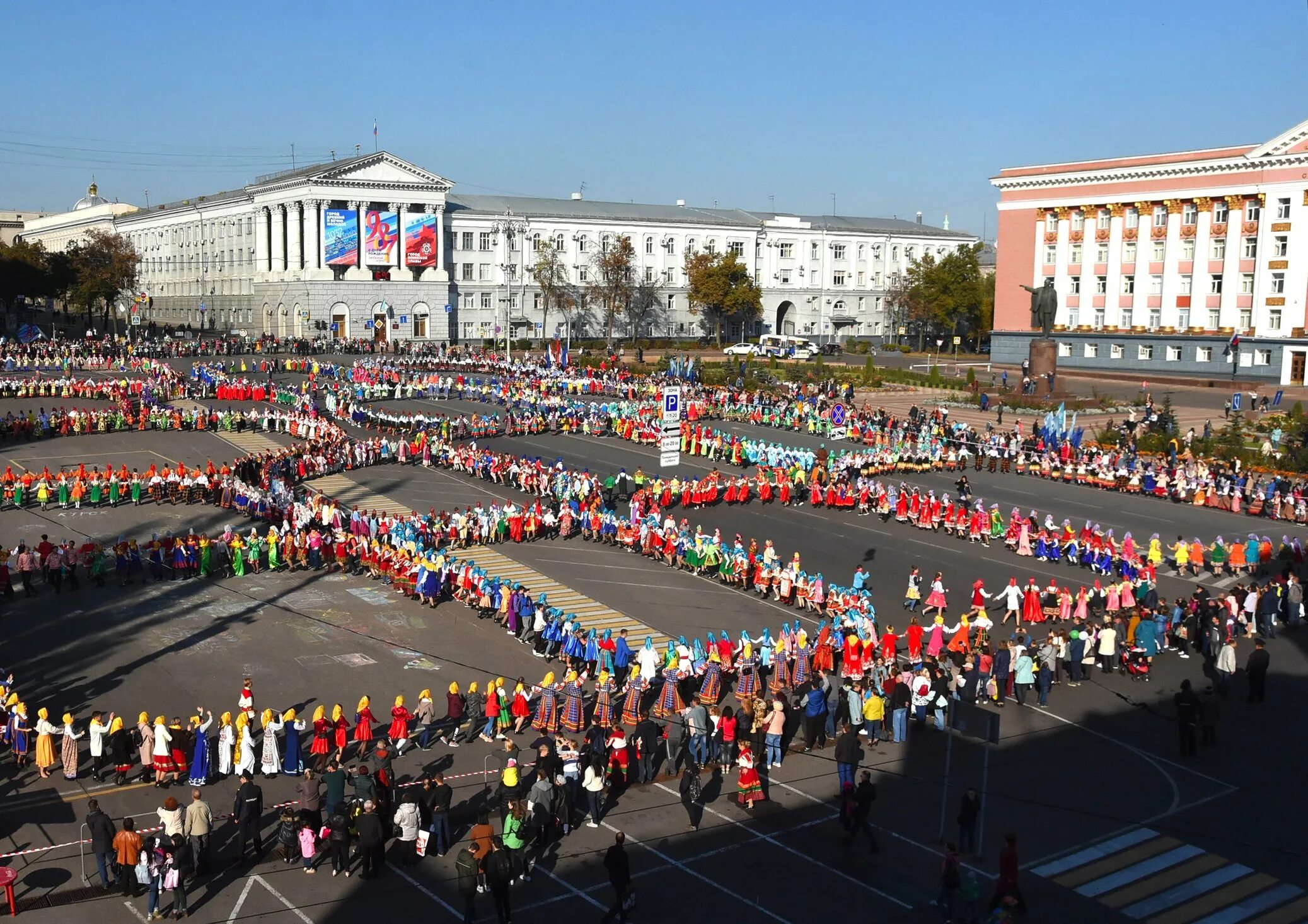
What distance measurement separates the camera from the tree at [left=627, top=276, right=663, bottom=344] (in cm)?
10431

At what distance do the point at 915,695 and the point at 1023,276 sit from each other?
70642 mm

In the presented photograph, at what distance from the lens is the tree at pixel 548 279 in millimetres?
96562

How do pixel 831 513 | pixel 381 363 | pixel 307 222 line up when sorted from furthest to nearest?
pixel 307 222, pixel 381 363, pixel 831 513

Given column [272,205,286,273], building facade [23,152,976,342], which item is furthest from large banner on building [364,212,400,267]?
column [272,205,286,273]

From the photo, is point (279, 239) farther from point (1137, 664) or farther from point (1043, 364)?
point (1137, 664)

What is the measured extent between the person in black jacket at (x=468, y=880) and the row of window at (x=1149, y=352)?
69.4m

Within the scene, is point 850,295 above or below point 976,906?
above

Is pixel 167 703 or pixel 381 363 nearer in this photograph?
pixel 167 703

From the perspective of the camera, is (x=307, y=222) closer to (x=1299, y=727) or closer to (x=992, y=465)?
(x=992, y=465)

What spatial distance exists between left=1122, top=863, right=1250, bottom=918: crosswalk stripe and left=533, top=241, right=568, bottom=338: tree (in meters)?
83.4

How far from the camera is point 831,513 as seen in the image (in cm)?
3716

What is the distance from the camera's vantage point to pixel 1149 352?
3029 inches

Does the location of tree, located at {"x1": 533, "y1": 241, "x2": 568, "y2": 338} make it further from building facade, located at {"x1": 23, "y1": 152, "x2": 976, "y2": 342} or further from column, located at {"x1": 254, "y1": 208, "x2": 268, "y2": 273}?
column, located at {"x1": 254, "y1": 208, "x2": 268, "y2": 273}

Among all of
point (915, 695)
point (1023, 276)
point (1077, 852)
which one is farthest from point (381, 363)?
point (1077, 852)
